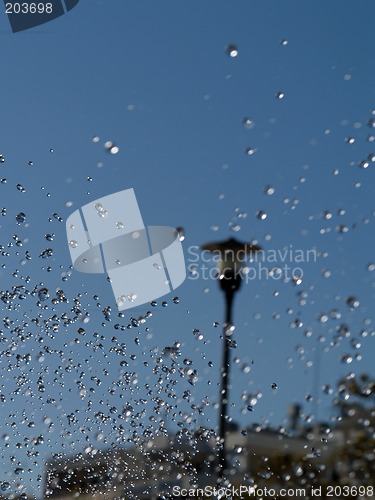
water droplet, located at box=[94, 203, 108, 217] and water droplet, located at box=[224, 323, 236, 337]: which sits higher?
water droplet, located at box=[94, 203, 108, 217]

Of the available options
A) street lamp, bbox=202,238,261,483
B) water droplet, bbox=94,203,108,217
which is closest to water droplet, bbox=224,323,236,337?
street lamp, bbox=202,238,261,483

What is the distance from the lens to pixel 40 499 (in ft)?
6.60

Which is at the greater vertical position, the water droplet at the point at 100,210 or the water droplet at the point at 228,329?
the water droplet at the point at 100,210

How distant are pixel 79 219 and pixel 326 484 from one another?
1145 millimetres

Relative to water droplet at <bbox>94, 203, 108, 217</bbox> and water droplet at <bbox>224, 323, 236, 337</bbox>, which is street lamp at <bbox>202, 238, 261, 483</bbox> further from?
water droplet at <bbox>94, 203, 108, 217</bbox>

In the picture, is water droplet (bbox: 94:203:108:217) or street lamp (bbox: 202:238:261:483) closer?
street lamp (bbox: 202:238:261:483)

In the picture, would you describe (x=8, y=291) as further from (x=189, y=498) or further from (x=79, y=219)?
(x=189, y=498)

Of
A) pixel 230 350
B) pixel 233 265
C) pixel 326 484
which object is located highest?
pixel 233 265

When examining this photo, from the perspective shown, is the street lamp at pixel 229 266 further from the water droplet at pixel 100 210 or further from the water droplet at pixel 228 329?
the water droplet at pixel 100 210

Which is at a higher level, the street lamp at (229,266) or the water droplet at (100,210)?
the water droplet at (100,210)

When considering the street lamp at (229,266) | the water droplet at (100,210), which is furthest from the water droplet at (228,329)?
the water droplet at (100,210)

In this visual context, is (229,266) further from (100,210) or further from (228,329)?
(100,210)

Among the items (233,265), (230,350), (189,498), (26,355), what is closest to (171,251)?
(233,265)

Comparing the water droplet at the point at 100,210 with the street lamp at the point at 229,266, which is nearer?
the street lamp at the point at 229,266
